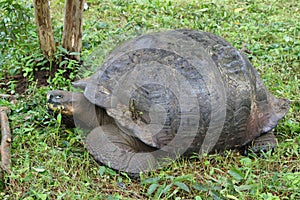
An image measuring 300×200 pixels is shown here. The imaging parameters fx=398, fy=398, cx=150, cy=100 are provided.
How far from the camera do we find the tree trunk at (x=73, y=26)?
3887 mm

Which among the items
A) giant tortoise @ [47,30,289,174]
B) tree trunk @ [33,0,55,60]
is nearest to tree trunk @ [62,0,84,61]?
tree trunk @ [33,0,55,60]

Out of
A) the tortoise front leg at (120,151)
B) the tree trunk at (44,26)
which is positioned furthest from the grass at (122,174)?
the tree trunk at (44,26)

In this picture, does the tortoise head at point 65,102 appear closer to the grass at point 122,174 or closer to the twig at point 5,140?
the grass at point 122,174

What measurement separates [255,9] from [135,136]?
421 cm

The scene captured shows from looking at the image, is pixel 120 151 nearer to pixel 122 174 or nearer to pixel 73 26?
pixel 122 174

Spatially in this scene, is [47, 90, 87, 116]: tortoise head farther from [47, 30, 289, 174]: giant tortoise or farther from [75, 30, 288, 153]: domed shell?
[75, 30, 288, 153]: domed shell

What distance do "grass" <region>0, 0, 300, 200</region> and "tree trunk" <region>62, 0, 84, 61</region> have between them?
216 mm

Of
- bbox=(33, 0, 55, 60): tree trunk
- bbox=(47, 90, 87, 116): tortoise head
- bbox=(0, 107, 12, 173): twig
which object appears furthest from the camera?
bbox=(33, 0, 55, 60): tree trunk

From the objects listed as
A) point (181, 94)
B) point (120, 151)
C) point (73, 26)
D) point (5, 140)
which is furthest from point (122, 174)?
point (73, 26)

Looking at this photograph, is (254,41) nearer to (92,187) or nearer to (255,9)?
(255,9)

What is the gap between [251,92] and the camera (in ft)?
10.3

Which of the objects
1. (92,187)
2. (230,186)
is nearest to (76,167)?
(92,187)

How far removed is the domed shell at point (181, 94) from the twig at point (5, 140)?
706mm

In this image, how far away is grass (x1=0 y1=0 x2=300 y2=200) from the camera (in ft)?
8.97
